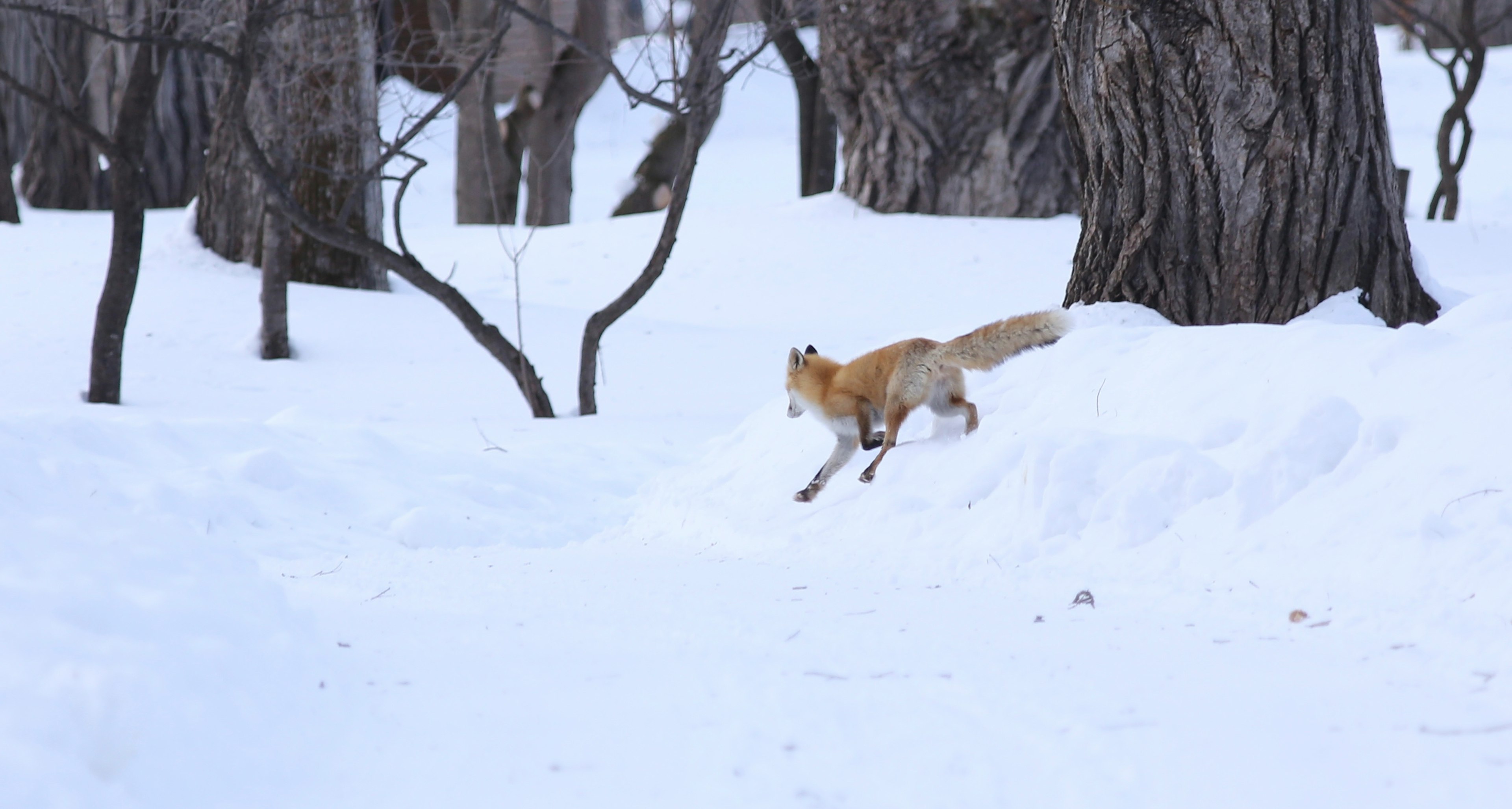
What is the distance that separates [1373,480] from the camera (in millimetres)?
3350

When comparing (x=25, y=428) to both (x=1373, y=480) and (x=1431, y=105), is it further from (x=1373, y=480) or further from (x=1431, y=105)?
(x=1431, y=105)

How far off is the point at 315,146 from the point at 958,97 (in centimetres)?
676

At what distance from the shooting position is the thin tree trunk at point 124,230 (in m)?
8.34

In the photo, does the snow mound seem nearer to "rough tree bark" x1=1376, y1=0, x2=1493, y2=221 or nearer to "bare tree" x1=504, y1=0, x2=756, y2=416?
"bare tree" x1=504, y1=0, x2=756, y2=416

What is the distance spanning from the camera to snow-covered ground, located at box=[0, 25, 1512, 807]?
2240mm

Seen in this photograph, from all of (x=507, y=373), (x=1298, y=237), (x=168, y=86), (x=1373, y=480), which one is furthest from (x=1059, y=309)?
(x=168, y=86)

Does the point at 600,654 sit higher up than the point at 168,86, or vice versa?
the point at 168,86

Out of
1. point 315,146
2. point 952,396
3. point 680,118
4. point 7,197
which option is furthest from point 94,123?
point 952,396

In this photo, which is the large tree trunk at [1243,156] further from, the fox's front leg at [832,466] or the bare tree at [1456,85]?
the bare tree at [1456,85]

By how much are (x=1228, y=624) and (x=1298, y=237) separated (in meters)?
2.67

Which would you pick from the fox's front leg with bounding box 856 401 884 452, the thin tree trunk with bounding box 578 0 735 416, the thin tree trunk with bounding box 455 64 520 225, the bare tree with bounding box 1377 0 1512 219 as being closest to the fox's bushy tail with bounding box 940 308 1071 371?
the fox's front leg with bounding box 856 401 884 452

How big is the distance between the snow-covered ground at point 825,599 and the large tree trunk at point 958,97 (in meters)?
7.23

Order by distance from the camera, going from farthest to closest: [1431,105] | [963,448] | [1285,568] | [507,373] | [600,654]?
[1431,105]
[507,373]
[963,448]
[1285,568]
[600,654]

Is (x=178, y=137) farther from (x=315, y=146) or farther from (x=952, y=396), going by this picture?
(x=952, y=396)
